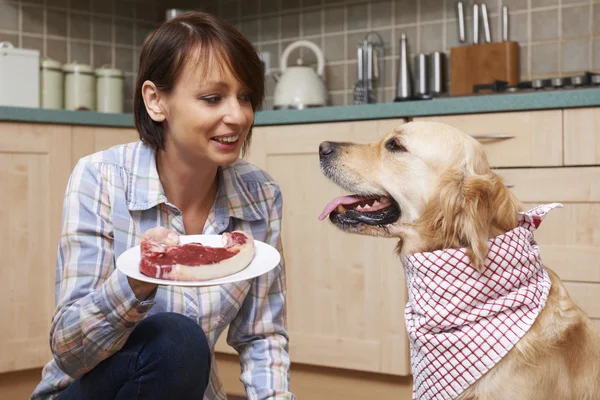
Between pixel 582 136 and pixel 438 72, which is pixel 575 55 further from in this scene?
pixel 582 136

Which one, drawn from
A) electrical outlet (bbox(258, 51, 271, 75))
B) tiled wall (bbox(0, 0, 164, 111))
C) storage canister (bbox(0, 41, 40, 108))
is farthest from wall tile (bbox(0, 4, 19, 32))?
electrical outlet (bbox(258, 51, 271, 75))

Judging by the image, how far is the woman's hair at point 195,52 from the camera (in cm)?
144

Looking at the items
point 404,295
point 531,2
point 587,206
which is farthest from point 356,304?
point 531,2

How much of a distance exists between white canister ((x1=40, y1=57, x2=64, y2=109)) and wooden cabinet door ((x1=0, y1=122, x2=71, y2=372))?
519mm

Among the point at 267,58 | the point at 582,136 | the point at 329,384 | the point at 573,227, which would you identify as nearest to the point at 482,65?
the point at 582,136

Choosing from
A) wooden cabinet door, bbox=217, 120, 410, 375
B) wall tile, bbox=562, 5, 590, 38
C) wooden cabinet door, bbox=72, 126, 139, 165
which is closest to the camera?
wooden cabinet door, bbox=217, 120, 410, 375

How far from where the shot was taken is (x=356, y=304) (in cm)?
252

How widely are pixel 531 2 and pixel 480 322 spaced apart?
5.97 ft

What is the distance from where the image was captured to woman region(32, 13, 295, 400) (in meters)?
1.34

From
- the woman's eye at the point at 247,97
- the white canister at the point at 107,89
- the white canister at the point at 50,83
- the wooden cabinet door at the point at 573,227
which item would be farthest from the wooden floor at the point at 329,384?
the woman's eye at the point at 247,97

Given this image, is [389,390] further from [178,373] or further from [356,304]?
[178,373]

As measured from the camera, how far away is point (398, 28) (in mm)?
3168

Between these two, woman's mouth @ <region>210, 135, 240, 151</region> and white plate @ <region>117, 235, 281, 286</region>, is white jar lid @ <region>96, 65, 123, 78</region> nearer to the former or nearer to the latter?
woman's mouth @ <region>210, 135, 240, 151</region>

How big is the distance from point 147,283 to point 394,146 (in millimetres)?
671
